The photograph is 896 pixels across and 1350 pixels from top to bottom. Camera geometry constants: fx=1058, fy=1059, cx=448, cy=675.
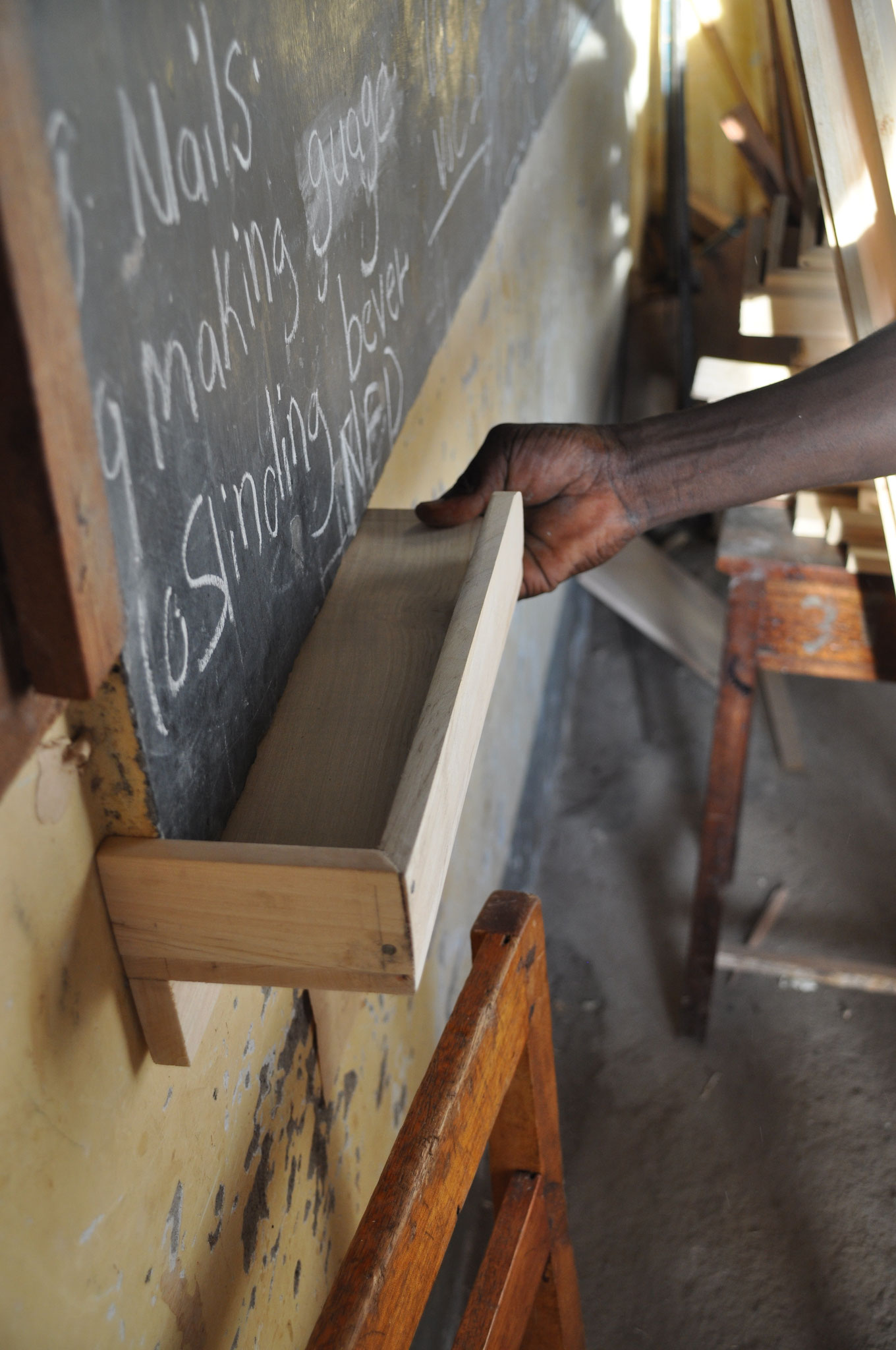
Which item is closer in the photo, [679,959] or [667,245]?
[679,959]

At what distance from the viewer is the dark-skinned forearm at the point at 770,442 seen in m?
1.49

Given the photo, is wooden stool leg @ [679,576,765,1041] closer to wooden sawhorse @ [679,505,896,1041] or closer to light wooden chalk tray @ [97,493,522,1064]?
wooden sawhorse @ [679,505,896,1041]

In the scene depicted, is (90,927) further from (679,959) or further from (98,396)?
(679,959)

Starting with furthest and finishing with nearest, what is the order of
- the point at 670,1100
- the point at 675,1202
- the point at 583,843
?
the point at 583,843, the point at 670,1100, the point at 675,1202

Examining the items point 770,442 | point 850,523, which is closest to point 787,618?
point 850,523

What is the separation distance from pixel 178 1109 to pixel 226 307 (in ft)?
2.19

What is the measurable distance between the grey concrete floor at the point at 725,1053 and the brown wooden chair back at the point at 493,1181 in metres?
1.10

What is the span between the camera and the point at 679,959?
3135 millimetres

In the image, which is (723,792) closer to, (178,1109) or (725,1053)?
(725,1053)

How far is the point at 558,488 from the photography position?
153 centimetres


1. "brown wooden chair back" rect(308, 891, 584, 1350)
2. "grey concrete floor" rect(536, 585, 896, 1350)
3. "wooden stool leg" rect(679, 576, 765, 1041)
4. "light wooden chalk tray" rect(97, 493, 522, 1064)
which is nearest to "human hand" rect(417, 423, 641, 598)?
"light wooden chalk tray" rect(97, 493, 522, 1064)

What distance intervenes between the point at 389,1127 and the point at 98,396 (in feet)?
4.91

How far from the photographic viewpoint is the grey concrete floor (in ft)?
7.57

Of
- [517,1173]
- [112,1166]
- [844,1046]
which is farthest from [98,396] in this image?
[844,1046]
